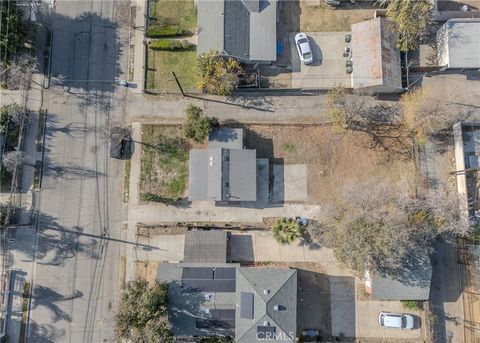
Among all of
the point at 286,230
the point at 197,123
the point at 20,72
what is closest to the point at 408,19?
the point at 197,123

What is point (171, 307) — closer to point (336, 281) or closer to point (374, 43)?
point (336, 281)

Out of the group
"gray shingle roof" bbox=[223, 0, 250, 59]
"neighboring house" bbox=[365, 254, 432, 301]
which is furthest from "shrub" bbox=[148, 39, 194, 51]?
"neighboring house" bbox=[365, 254, 432, 301]

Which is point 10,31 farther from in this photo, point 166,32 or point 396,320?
point 396,320

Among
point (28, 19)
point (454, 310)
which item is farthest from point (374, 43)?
point (28, 19)

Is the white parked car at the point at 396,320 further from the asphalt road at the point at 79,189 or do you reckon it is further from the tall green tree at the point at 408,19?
the asphalt road at the point at 79,189

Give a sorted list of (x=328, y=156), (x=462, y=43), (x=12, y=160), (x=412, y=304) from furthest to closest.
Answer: (x=328, y=156) < (x=12, y=160) < (x=462, y=43) < (x=412, y=304)

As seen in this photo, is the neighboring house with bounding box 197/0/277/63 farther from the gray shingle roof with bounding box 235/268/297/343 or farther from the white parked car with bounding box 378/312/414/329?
the white parked car with bounding box 378/312/414/329

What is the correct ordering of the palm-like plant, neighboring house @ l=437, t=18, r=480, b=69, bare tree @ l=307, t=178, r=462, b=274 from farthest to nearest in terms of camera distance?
neighboring house @ l=437, t=18, r=480, b=69 → the palm-like plant → bare tree @ l=307, t=178, r=462, b=274
